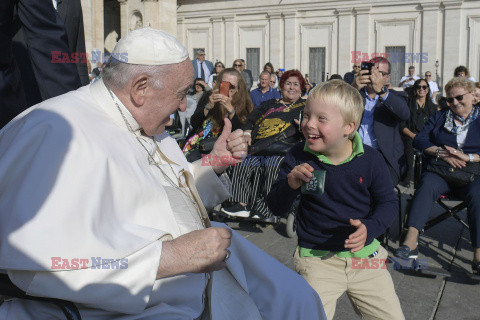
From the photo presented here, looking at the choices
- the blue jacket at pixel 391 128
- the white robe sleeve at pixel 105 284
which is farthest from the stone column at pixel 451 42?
the white robe sleeve at pixel 105 284

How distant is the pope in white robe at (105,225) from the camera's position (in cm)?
168

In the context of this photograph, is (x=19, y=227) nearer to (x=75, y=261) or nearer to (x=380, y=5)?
(x=75, y=261)

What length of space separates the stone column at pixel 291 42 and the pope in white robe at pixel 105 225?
94.5ft

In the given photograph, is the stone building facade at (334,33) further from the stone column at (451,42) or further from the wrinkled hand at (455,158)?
the wrinkled hand at (455,158)

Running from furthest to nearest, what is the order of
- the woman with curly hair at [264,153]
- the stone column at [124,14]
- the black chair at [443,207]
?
the stone column at [124,14], the woman with curly hair at [264,153], the black chair at [443,207]

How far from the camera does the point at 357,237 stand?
97.3 inches

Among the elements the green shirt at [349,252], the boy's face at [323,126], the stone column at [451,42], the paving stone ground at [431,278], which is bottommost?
the paving stone ground at [431,278]

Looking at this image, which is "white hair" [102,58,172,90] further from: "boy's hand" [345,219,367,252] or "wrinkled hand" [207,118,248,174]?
"boy's hand" [345,219,367,252]

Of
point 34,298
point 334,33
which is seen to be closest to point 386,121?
point 34,298

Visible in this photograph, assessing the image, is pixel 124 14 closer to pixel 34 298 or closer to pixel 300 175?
pixel 300 175

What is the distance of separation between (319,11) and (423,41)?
6.18m

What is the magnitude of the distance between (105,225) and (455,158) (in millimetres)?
4178

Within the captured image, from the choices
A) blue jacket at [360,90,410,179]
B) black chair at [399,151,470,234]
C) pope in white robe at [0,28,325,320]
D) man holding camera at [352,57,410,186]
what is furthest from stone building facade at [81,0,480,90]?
pope in white robe at [0,28,325,320]

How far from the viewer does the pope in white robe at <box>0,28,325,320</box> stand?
168cm
